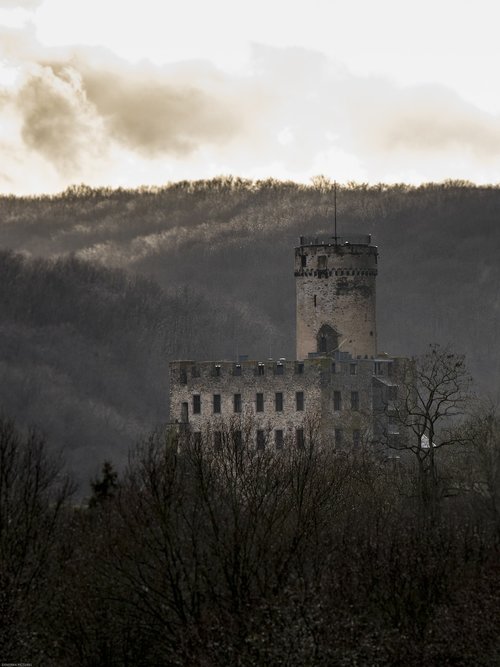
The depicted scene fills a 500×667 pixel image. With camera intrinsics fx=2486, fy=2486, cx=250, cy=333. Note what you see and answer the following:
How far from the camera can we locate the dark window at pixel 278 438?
122 metres

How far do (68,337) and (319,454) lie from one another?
249ft

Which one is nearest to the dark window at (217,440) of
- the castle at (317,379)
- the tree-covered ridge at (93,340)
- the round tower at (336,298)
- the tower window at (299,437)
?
the castle at (317,379)

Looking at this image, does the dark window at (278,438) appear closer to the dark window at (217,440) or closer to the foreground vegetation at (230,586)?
the dark window at (217,440)

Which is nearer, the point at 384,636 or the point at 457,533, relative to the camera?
the point at 384,636

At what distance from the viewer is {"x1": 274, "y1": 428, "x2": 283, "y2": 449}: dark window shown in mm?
121938

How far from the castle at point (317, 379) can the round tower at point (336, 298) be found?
0.17ft

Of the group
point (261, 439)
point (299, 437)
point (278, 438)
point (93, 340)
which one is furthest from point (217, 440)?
point (93, 340)

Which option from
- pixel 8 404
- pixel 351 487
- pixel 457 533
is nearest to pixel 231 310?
pixel 8 404

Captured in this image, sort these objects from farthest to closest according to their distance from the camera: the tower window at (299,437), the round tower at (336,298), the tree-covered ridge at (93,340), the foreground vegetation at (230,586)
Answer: the tree-covered ridge at (93,340)
the round tower at (336,298)
the tower window at (299,437)
the foreground vegetation at (230,586)

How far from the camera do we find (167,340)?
181375mm

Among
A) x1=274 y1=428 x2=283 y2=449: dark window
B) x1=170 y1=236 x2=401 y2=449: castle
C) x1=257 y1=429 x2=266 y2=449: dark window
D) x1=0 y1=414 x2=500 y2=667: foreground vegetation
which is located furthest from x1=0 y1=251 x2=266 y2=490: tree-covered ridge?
x1=0 y1=414 x2=500 y2=667: foreground vegetation

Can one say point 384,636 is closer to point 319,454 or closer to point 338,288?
point 319,454

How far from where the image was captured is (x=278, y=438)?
123m

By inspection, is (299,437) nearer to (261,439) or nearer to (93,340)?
(261,439)
